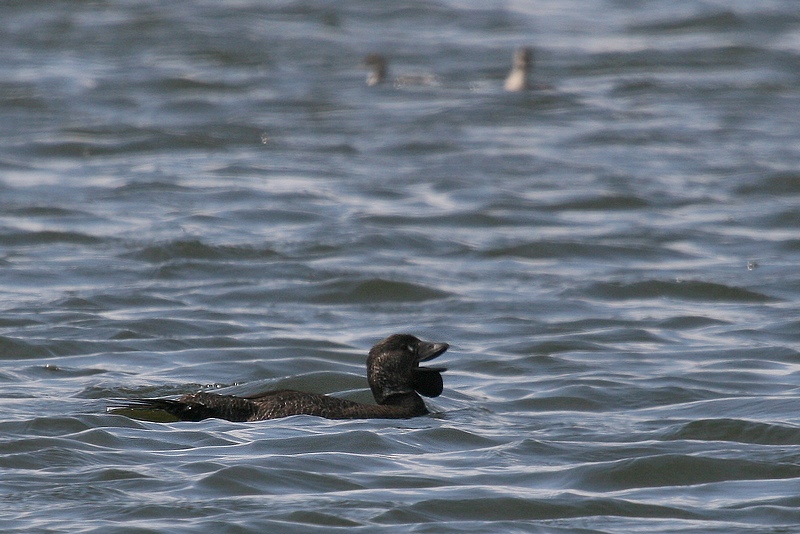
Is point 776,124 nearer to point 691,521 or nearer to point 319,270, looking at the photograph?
point 319,270

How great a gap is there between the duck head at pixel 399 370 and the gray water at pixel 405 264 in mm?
230

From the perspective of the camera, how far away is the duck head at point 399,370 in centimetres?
→ 855

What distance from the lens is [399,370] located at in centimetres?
854

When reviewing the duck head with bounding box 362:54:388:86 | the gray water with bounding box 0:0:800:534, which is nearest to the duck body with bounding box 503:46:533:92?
the gray water with bounding box 0:0:800:534

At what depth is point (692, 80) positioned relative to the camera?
23.6 metres

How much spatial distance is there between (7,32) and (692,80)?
1160 cm

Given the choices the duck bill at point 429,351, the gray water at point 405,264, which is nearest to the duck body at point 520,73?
the gray water at point 405,264

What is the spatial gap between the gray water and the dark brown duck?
126mm

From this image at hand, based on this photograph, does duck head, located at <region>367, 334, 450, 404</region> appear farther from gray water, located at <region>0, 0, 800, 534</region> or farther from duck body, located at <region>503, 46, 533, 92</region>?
duck body, located at <region>503, 46, 533, 92</region>

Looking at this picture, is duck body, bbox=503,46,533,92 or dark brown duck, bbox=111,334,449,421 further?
duck body, bbox=503,46,533,92

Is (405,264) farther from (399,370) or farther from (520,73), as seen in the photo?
(520,73)

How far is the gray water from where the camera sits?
716 centimetres

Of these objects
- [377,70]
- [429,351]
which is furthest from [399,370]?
[377,70]

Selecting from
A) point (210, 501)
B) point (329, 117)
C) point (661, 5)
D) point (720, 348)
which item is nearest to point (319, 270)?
point (720, 348)
